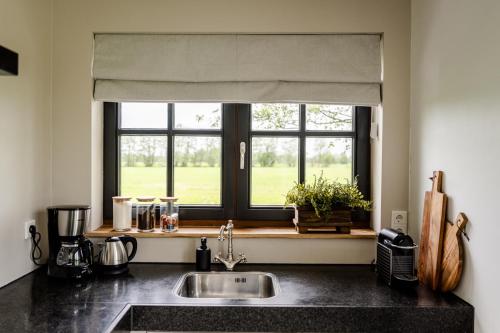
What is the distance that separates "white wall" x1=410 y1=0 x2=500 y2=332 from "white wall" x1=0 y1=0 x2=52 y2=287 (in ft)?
6.54

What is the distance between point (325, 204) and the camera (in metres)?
Result: 2.21

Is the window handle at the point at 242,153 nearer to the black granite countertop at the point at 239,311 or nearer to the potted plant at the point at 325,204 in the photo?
the potted plant at the point at 325,204

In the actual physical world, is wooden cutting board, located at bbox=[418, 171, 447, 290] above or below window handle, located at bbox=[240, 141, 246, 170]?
below

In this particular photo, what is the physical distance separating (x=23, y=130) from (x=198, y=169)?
0.96 m

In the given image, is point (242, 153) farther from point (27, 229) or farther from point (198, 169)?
point (27, 229)

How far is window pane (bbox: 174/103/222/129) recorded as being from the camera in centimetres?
245

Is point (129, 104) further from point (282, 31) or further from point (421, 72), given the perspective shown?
point (421, 72)

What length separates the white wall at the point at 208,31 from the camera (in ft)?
7.24

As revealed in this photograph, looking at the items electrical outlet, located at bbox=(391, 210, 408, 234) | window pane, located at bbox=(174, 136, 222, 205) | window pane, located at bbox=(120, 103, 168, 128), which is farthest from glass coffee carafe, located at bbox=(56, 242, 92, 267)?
electrical outlet, located at bbox=(391, 210, 408, 234)

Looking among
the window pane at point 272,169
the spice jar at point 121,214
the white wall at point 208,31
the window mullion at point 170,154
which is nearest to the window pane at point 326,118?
the window pane at point 272,169

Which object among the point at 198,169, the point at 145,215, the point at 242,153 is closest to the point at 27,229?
the point at 145,215

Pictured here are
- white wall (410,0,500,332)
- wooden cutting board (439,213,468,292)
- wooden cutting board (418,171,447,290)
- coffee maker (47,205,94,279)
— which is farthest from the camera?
coffee maker (47,205,94,279)

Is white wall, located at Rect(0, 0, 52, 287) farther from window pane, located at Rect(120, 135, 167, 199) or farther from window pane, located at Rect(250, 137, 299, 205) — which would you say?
window pane, located at Rect(250, 137, 299, 205)

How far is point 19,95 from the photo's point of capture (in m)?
1.93
